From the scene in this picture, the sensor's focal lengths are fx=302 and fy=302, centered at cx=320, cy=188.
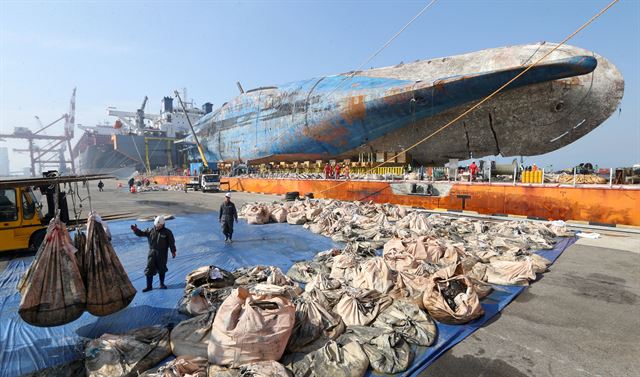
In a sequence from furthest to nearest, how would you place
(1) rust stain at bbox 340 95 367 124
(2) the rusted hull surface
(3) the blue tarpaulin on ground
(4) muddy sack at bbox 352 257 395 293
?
(1) rust stain at bbox 340 95 367 124, (2) the rusted hull surface, (4) muddy sack at bbox 352 257 395 293, (3) the blue tarpaulin on ground

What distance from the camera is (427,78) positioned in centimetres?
1975

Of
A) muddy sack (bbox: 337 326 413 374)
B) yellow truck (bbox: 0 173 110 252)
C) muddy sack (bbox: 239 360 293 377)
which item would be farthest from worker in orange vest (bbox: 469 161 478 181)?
yellow truck (bbox: 0 173 110 252)

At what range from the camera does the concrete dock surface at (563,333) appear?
10.9ft

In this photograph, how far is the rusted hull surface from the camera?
986 cm

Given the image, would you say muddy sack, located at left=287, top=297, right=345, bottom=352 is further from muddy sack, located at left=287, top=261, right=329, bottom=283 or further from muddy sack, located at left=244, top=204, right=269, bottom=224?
muddy sack, located at left=244, top=204, right=269, bottom=224

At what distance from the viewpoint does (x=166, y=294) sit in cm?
543

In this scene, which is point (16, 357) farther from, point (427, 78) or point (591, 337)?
point (427, 78)

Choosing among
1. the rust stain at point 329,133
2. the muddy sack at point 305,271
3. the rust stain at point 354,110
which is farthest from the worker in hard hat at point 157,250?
the rust stain at point 329,133

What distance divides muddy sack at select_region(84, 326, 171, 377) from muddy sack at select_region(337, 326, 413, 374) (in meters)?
2.11

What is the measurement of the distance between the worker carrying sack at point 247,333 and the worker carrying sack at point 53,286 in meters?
1.58

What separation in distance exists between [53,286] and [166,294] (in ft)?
7.67

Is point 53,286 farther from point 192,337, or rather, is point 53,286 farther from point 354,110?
point 354,110

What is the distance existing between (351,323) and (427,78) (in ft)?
→ 63.2

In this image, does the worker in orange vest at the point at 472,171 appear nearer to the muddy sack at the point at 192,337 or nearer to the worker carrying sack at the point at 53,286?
the muddy sack at the point at 192,337
